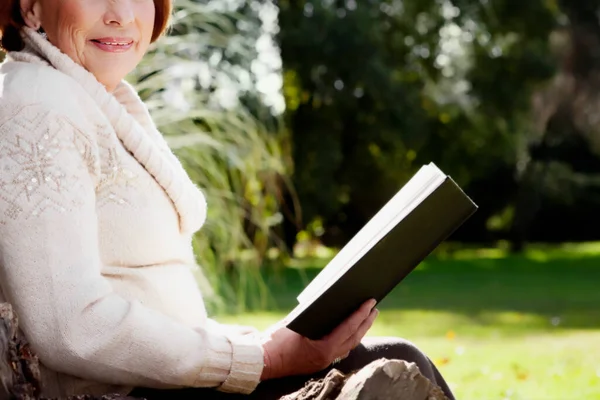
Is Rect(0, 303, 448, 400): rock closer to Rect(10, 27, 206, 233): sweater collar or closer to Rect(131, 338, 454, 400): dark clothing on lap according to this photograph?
Rect(131, 338, 454, 400): dark clothing on lap

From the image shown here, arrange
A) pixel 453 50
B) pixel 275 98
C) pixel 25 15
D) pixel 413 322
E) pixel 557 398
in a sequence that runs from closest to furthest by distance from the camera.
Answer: pixel 25 15
pixel 557 398
pixel 275 98
pixel 413 322
pixel 453 50

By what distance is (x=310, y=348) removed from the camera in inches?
61.5

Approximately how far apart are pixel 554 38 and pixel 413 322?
16.5 metres

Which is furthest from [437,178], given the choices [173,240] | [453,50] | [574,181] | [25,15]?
[574,181]

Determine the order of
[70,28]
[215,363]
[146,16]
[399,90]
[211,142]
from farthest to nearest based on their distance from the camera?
1. [399,90]
2. [211,142]
3. [146,16]
4. [70,28]
5. [215,363]

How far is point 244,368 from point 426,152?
19.6 m

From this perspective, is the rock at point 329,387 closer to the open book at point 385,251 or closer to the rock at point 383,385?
the rock at point 383,385

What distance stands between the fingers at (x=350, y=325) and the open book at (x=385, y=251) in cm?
1

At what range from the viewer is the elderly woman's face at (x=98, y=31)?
161 cm

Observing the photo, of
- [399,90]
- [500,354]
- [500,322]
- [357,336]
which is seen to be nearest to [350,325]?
[357,336]

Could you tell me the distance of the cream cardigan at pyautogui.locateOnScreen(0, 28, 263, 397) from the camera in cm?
137

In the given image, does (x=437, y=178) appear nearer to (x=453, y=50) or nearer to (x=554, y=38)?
(x=453, y=50)

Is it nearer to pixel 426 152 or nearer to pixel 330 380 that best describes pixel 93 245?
pixel 330 380

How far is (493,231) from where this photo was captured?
23625 millimetres
